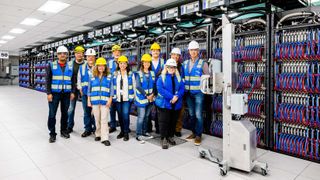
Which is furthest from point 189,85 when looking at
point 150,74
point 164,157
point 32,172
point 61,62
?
point 32,172

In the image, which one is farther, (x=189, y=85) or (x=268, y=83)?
(x=189, y=85)

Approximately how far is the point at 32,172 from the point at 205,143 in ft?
8.66

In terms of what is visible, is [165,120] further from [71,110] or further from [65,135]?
[71,110]

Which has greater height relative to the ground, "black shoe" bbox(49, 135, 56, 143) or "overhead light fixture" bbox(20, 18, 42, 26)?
"overhead light fixture" bbox(20, 18, 42, 26)

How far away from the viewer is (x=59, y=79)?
3.93m

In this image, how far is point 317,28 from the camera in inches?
122

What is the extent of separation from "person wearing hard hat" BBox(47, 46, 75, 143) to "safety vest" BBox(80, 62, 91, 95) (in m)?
0.20

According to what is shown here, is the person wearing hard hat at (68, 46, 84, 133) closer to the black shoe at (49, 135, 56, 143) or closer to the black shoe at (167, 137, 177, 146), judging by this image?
the black shoe at (49, 135, 56, 143)

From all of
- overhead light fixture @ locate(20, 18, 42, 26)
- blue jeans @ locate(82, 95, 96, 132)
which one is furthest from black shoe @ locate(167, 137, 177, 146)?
overhead light fixture @ locate(20, 18, 42, 26)

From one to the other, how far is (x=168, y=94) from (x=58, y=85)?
6.46 feet

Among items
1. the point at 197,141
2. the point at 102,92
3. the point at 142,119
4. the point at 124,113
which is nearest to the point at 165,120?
the point at 142,119

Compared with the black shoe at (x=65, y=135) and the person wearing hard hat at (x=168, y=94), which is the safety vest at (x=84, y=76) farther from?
the person wearing hard hat at (x=168, y=94)

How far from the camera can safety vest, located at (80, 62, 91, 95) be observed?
4211mm

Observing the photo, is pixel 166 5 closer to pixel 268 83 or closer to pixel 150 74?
pixel 150 74
